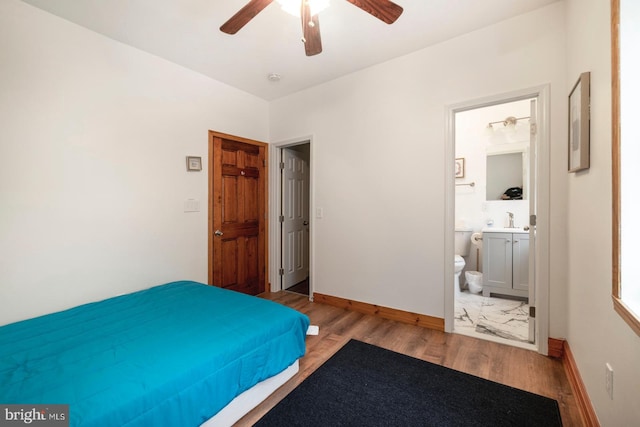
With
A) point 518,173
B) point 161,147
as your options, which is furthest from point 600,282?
point 161,147

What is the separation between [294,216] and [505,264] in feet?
9.57

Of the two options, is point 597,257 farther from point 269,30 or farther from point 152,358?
point 269,30

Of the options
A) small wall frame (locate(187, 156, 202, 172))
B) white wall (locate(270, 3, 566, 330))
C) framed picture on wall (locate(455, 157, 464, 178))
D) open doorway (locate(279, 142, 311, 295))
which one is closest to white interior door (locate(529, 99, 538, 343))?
white wall (locate(270, 3, 566, 330))

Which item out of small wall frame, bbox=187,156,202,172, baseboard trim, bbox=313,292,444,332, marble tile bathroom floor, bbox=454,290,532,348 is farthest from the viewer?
small wall frame, bbox=187,156,202,172

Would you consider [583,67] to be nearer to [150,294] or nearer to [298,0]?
[298,0]

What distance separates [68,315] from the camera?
1.84 metres

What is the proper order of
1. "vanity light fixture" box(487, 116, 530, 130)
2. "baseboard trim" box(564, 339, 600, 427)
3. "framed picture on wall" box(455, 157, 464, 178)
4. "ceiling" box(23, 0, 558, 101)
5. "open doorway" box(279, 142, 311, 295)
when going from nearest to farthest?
1. "baseboard trim" box(564, 339, 600, 427)
2. "ceiling" box(23, 0, 558, 101)
3. "vanity light fixture" box(487, 116, 530, 130)
4. "open doorway" box(279, 142, 311, 295)
5. "framed picture on wall" box(455, 157, 464, 178)

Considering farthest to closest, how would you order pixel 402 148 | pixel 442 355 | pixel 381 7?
pixel 402 148
pixel 442 355
pixel 381 7

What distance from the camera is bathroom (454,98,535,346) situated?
3307mm

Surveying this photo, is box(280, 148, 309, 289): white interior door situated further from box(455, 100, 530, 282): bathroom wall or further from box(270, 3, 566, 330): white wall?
box(455, 100, 530, 282): bathroom wall

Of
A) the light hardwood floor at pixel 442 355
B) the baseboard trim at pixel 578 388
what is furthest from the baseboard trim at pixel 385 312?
the baseboard trim at pixel 578 388

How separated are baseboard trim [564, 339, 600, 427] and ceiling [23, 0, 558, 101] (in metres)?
2.60

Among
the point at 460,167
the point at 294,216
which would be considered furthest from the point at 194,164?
the point at 460,167

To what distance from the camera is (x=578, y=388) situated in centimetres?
158
